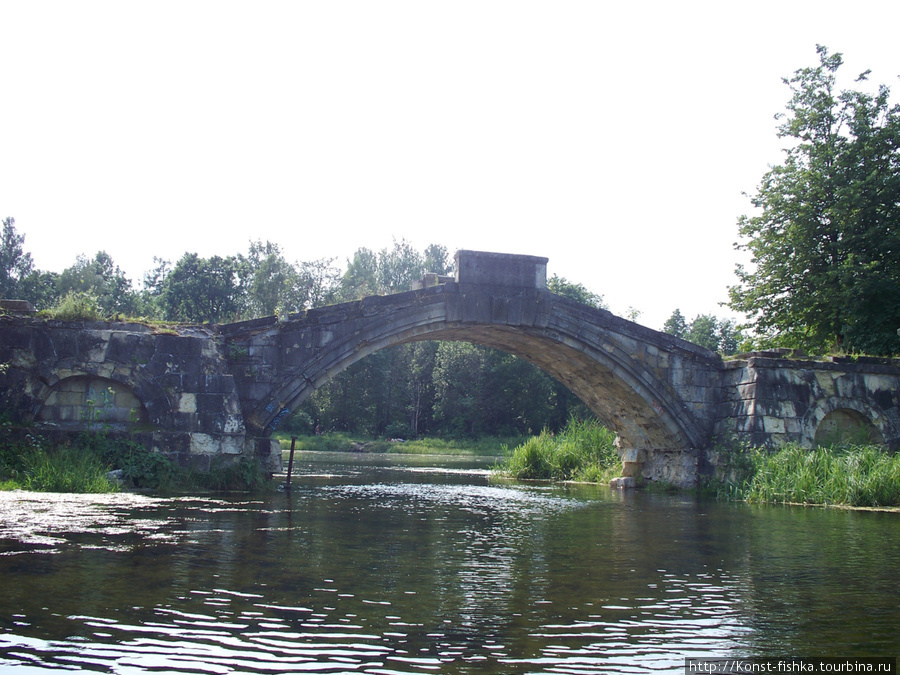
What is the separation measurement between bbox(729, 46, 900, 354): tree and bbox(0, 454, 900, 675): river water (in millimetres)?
11858

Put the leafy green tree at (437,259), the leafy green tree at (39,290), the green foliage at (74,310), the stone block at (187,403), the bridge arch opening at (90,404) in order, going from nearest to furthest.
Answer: the bridge arch opening at (90,404), the green foliage at (74,310), the stone block at (187,403), the leafy green tree at (39,290), the leafy green tree at (437,259)

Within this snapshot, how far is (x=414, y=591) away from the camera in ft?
17.5

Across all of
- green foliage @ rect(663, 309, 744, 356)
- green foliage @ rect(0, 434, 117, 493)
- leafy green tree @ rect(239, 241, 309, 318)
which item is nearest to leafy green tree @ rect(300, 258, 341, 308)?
leafy green tree @ rect(239, 241, 309, 318)

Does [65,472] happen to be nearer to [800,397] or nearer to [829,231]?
[800,397]

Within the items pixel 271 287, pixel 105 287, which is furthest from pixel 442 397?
pixel 105 287

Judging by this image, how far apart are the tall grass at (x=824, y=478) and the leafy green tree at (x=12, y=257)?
52226 mm

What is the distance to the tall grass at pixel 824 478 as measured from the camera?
1273 cm

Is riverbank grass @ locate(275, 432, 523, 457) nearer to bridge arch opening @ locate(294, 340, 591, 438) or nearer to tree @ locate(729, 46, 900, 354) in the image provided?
bridge arch opening @ locate(294, 340, 591, 438)

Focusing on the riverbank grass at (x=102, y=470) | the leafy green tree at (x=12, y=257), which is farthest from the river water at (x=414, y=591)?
the leafy green tree at (x=12, y=257)

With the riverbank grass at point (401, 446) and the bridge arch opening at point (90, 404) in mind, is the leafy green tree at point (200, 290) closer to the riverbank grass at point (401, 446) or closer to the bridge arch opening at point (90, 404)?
the riverbank grass at point (401, 446)

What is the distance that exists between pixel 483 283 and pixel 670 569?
31.6 ft

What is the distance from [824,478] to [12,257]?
186ft

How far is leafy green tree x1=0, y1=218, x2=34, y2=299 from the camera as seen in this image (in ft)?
180

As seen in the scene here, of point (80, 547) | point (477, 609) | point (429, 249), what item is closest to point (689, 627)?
point (477, 609)
